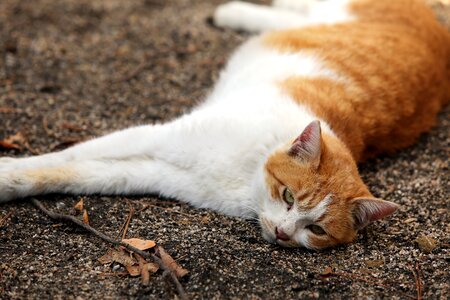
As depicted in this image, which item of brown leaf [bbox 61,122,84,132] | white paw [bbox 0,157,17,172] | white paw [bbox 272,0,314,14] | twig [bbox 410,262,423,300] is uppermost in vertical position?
white paw [bbox 272,0,314,14]

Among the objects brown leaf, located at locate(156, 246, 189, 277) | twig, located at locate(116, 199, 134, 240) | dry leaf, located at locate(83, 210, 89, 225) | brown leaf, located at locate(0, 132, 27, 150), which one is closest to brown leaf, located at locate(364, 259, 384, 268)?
brown leaf, located at locate(156, 246, 189, 277)

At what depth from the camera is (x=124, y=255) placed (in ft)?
9.63

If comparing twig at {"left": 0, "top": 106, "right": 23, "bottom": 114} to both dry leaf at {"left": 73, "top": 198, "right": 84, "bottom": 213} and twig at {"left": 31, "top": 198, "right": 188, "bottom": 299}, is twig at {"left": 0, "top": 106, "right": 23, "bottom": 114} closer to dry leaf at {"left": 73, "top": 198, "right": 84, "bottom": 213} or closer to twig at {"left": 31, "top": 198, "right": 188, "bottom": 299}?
twig at {"left": 31, "top": 198, "right": 188, "bottom": 299}

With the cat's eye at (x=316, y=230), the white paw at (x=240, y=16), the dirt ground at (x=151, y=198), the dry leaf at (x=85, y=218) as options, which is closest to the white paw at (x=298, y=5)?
the white paw at (x=240, y=16)

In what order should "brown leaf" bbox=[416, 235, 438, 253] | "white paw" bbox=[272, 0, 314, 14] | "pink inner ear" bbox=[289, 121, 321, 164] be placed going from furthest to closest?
"white paw" bbox=[272, 0, 314, 14] → "brown leaf" bbox=[416, 235, 438, 253] → "pink inner ear" bbox=[289, 121, 321, 164]

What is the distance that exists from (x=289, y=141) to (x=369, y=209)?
0.62 meters

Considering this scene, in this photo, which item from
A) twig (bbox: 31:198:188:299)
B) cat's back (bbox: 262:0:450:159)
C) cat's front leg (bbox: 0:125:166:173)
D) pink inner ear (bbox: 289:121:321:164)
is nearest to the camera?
twig (bbox: 31:198:188:299)

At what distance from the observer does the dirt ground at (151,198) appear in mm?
2799

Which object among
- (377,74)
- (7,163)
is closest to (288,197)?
(377,74)

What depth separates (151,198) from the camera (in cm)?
349

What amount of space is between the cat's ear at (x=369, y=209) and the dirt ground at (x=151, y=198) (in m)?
0.20

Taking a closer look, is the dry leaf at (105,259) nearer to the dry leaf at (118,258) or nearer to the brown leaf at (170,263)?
the dry leaf at (118,258)

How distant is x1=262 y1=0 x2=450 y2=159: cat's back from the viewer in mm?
3689

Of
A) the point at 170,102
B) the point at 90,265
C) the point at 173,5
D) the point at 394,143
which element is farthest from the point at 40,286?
the point at 173,5
